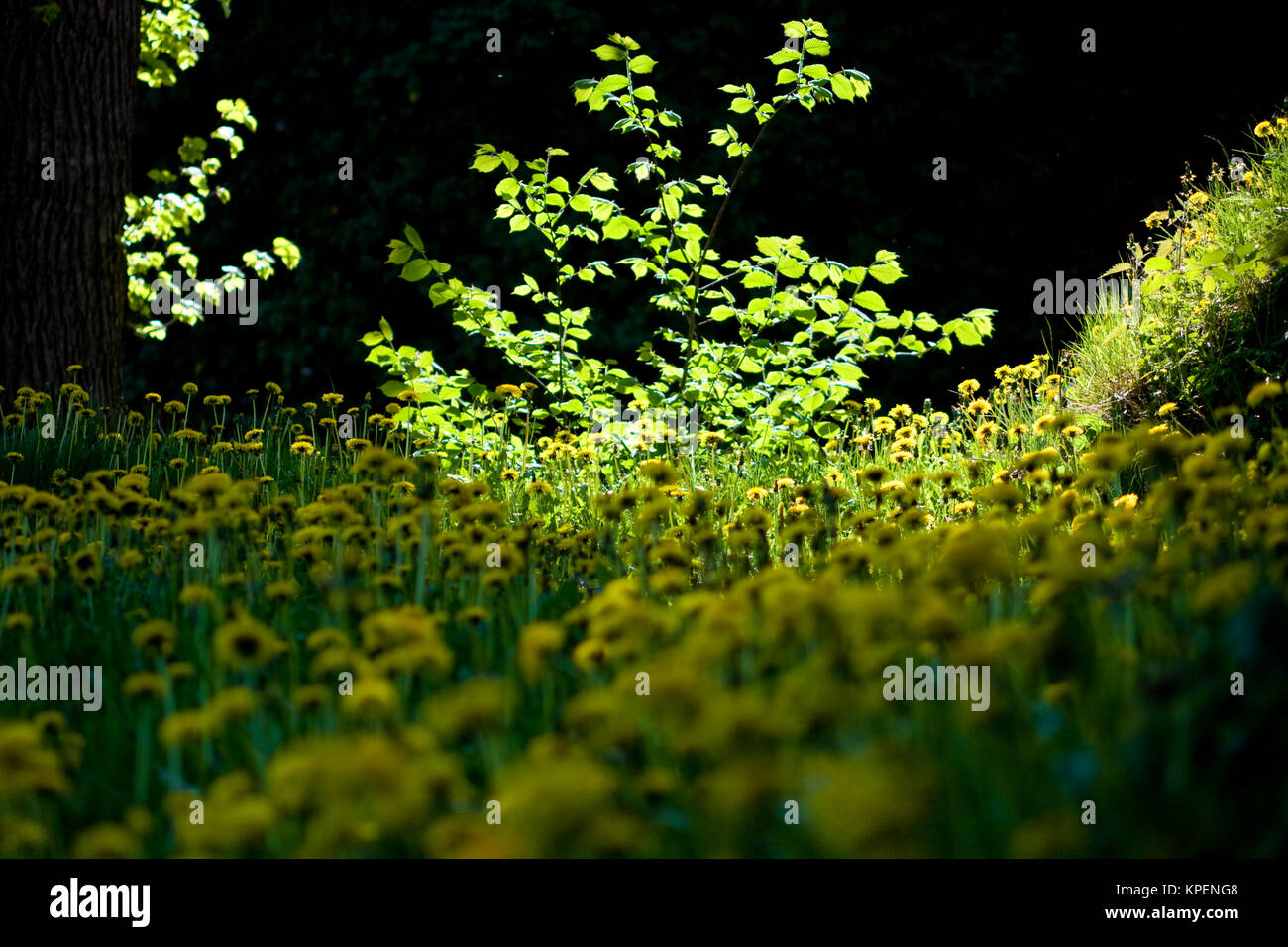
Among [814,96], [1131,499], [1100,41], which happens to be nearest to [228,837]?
[1131,499]

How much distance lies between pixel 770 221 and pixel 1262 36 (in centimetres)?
362

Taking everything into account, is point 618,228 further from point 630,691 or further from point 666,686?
point 666,686

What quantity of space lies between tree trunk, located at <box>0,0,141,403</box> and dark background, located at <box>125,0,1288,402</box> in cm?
241

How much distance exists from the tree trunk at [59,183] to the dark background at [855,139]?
241cm

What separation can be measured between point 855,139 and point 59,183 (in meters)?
4.95

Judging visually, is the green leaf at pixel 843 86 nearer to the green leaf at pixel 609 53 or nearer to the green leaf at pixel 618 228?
the green leaf at pixel 609 53

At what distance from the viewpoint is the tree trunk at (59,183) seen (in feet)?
16.6

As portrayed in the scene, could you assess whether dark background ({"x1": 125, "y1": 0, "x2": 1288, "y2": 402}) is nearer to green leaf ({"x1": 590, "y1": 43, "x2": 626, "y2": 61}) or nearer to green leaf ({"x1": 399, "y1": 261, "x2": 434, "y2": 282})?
green leaf ({"x1": 399, "y1": 261, "x2": 434, "y2": 282})

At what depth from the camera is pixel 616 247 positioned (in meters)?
7.71

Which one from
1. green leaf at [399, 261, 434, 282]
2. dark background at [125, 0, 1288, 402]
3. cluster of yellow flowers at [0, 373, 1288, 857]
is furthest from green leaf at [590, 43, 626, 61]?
dark background at [125, 0, 1288, 402]

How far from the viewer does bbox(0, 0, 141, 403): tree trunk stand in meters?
5.05

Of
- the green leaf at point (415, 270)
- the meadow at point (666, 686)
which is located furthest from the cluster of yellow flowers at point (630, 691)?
the green leaf at point (415, 270)
